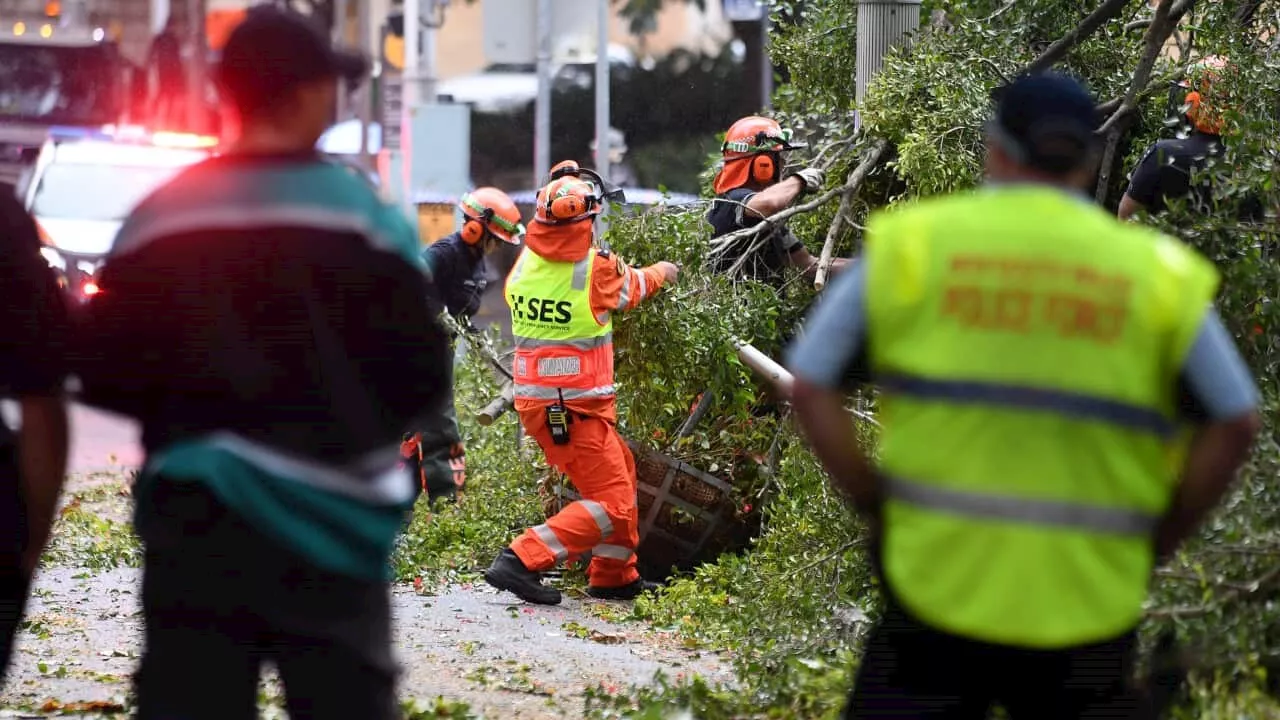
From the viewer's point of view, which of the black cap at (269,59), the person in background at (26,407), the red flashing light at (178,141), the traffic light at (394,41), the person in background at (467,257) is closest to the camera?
the black cap at (269,59)

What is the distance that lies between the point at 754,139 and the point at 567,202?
1.05m

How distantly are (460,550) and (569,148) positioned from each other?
18086 millimetres

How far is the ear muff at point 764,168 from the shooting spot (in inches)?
349

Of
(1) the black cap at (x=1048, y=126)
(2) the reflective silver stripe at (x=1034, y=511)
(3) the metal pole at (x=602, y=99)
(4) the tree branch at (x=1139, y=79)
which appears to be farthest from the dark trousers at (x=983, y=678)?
(3) the metal pole at (x=602, y=99)

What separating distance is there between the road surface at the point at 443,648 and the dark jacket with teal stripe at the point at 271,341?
6.37ft

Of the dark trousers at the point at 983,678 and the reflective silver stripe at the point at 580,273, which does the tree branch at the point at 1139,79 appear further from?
the dark trousers at the point at 983,678

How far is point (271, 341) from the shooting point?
3.13 metres

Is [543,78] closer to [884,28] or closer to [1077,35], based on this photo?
[884,28]

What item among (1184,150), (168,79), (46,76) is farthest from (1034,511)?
(168,79)

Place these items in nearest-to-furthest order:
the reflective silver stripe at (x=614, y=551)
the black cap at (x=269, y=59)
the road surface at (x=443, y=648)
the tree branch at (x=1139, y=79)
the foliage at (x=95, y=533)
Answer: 1. the black cap at (x=269, y=59)
2. the road surface at (x=443, y=648)
3. the tree branch at (x=1139, y=79)
4. the reflective silver stripe at (x=614, y=551)
5. the foliage at (x=95, y=533)

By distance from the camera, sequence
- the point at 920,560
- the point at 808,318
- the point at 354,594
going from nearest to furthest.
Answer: the point at 920,560 < the point at 354,594 < the point at 808,318

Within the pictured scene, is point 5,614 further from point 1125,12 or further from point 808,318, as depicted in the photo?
point 1125,12

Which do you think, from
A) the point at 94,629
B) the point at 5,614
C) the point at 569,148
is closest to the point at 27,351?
the point at 5,614

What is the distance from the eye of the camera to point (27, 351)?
3.64 metres
